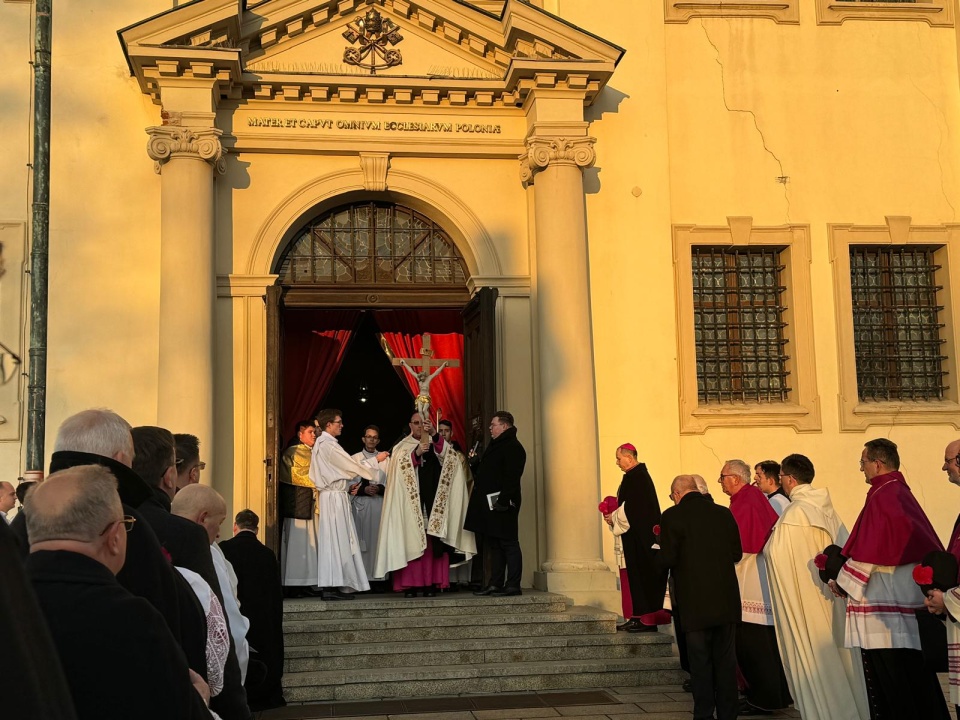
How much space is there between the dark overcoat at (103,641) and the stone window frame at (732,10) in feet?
40.9

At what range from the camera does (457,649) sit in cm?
1010

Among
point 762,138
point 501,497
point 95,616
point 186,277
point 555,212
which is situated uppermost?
point 762,138

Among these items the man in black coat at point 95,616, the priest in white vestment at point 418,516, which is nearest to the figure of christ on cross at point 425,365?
the priest in white vestment at point 418,516

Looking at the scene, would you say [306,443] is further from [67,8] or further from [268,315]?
[67,8]

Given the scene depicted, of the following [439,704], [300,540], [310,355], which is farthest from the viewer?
[310,355]

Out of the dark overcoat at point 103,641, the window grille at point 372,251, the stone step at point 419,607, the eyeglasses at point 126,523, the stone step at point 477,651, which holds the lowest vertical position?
the stone step at point 477,651

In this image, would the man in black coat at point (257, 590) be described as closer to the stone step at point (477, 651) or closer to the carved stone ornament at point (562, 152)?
the stone step at point (477, 651)

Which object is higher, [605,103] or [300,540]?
[605,103]

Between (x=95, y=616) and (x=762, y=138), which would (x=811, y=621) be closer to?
(x=95, y=616)

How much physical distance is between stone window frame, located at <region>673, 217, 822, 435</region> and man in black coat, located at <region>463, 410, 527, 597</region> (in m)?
2.93

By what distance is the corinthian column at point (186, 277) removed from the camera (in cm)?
1162

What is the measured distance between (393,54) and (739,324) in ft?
17.3

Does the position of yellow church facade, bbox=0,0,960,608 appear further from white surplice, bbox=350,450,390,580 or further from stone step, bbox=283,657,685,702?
stone step, bbox=283,657,685,702

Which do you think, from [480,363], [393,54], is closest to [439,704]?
[480,363]
